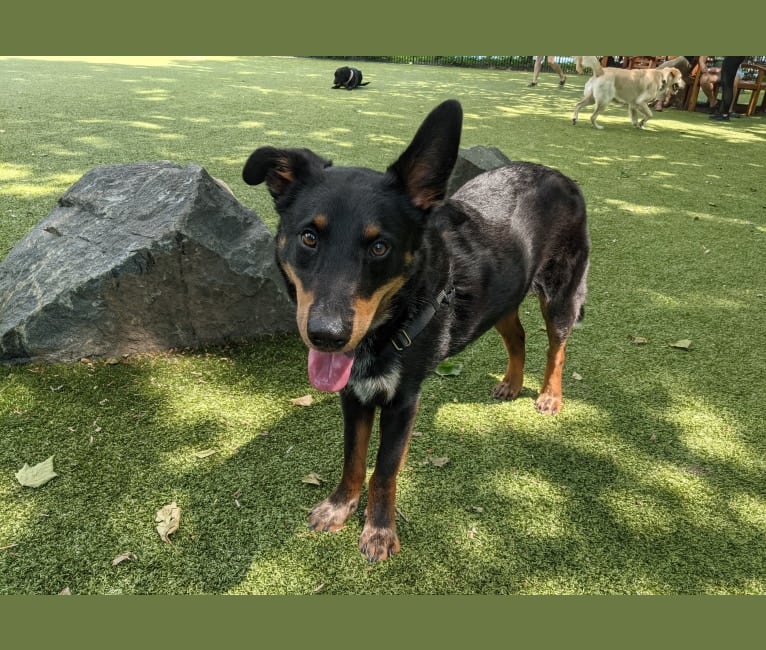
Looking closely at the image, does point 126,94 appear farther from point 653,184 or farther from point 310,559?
point 310,559

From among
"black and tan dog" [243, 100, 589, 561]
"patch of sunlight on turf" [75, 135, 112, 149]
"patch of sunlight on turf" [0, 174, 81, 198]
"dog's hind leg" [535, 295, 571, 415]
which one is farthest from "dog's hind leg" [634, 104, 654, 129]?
"patch of sunlight on turf" [0, 174, 81, 198]

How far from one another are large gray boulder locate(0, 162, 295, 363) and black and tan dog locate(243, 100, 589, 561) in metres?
1.53

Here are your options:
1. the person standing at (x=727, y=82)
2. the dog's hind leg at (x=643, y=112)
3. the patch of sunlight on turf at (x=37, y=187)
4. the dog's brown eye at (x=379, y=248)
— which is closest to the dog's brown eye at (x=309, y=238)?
the dog's brown eye at (x=379, y=248)

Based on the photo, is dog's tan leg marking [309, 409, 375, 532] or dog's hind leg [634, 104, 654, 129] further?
dog's hind leg [634, 104, 654, 129]

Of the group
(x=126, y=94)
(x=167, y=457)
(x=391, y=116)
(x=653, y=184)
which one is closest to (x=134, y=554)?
(x=167, y=457)

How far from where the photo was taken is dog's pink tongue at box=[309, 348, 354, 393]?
2311 mm

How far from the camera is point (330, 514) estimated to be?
2.88m

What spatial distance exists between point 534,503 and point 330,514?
1095 mm

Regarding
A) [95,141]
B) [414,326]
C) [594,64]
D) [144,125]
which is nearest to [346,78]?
[594,64]

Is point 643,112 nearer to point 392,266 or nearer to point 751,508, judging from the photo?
point 751,508

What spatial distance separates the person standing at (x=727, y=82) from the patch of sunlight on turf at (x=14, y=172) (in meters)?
16.1

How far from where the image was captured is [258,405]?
3.67 meters

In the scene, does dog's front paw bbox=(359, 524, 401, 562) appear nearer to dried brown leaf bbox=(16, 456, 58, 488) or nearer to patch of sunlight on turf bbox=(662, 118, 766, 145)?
dried brown leaf bbox=(16, 456, 58, 488)

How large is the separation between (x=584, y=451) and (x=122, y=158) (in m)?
7.48
